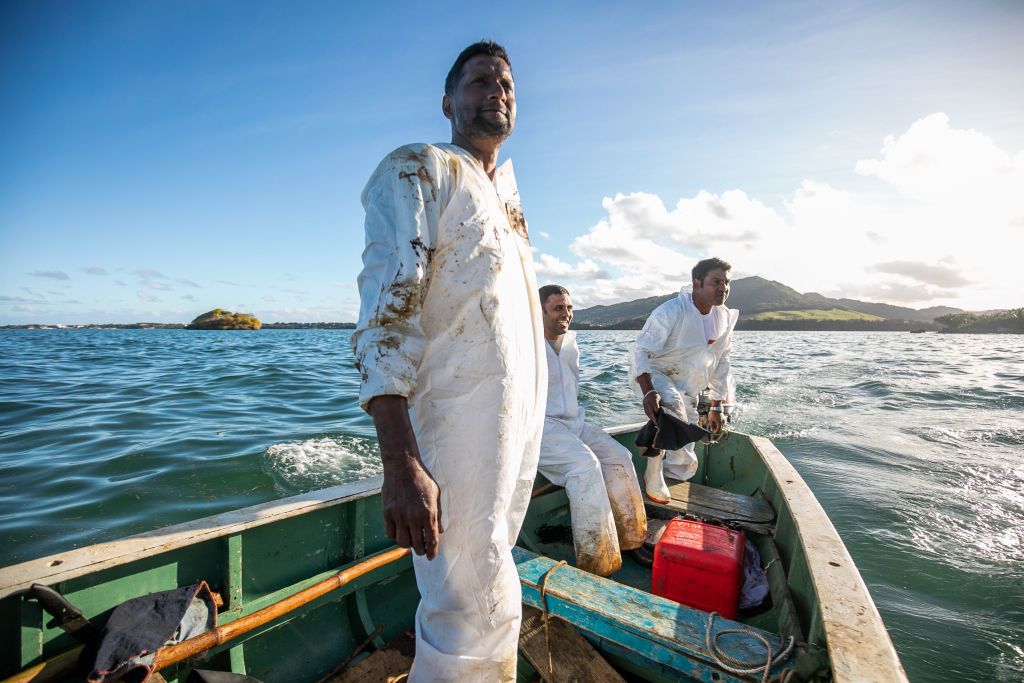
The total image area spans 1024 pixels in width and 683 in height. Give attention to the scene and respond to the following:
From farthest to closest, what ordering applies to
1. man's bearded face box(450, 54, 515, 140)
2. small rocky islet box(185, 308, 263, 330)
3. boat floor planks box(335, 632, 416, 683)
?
small rocky islet box(185, 308, 263, 330)
boat floor planks box(335, 632, 416, 683)
man's bearded face box(450, 54, 515, 140)

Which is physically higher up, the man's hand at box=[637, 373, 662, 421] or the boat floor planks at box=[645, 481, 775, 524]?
the man's hand at box=[637, 373, 662, 421]

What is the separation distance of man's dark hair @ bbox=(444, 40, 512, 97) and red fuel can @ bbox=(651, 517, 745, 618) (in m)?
2.57

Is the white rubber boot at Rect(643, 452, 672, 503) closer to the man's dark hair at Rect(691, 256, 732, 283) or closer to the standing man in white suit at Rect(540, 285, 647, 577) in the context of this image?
the standing man in white suit at Rect(540, 285, 647, 577)

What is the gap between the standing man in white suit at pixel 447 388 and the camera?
1.16m

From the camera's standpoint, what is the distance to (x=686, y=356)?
4.64 m

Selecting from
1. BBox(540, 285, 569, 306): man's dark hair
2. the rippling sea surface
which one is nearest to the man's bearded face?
BBox(540, 285, 569, 306): man's dark hair

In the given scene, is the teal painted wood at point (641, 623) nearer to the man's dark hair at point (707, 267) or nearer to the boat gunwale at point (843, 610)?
the boat gunwale at point (843, 610)

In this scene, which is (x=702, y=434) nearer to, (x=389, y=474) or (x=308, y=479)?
(x=389, y=474)

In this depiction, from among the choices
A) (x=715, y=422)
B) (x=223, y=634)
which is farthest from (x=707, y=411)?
(x=223, y=634)

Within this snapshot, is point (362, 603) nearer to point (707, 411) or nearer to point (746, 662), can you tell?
point (746, 662)

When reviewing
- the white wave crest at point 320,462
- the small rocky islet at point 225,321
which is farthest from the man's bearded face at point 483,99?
the small rocky islet at point 225,321

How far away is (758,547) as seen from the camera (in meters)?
3.52

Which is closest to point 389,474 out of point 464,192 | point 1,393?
point 464,192

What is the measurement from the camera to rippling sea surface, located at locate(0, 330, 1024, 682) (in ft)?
14.5
